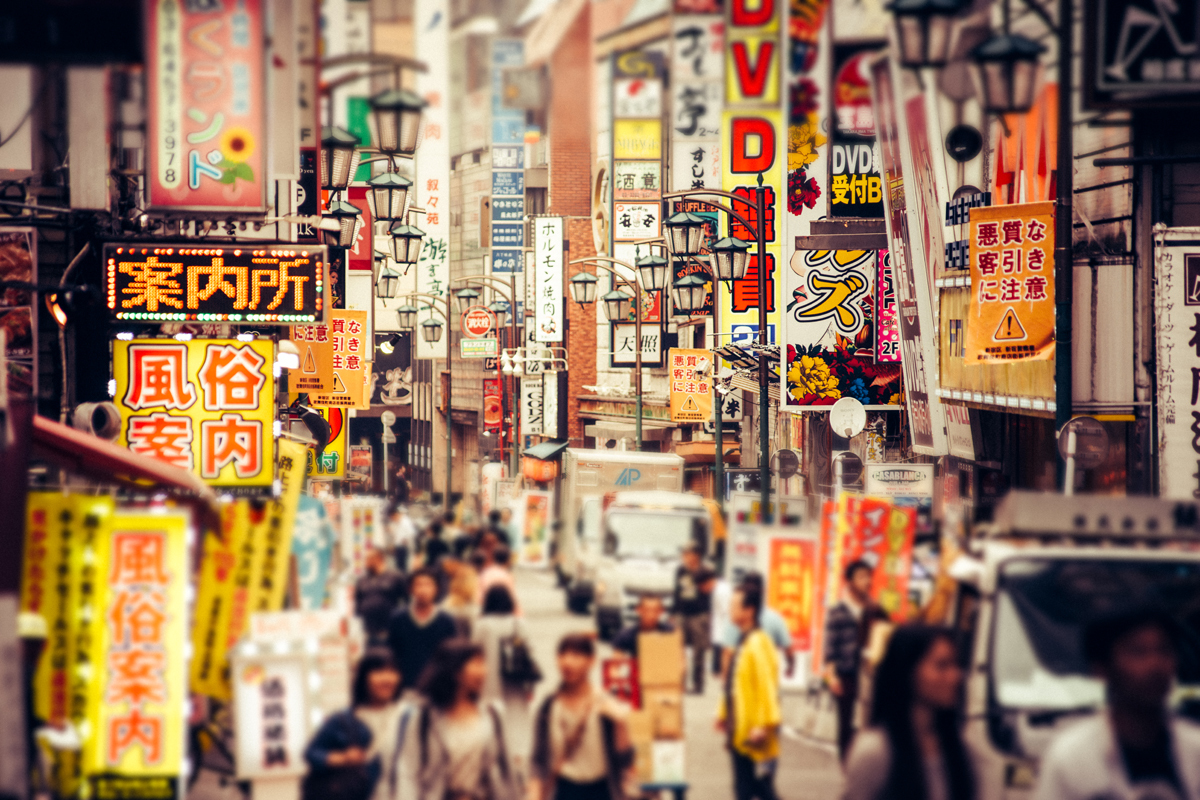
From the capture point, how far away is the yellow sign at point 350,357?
112ft

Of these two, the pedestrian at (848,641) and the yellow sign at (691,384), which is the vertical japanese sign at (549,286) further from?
the pedestrian at (848,641)

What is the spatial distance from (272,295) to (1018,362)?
31.4 ft

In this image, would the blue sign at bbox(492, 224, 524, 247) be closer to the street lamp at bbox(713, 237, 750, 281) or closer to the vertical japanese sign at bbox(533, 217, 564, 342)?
the vertical japanese sign at bbox(533, 217, 564, 342)

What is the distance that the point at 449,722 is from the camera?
7.46 meters

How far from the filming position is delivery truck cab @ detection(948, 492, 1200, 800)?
7.27 m

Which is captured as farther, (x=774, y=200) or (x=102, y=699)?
(x=774, y=200)

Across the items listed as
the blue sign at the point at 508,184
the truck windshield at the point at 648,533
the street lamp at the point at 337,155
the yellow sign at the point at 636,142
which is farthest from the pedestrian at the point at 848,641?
the blue sign at the point at 508,184

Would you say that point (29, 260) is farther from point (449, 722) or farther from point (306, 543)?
point (449, 722)

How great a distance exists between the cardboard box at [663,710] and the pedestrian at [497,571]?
1655 mm

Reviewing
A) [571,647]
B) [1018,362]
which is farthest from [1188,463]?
[571,647]

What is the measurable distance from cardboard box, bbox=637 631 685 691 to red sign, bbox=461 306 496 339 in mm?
41572

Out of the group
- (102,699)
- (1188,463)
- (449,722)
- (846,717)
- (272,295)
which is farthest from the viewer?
(272,295)

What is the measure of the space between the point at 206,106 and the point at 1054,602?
377 inches

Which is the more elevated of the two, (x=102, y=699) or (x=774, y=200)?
(x=774, y=200)
